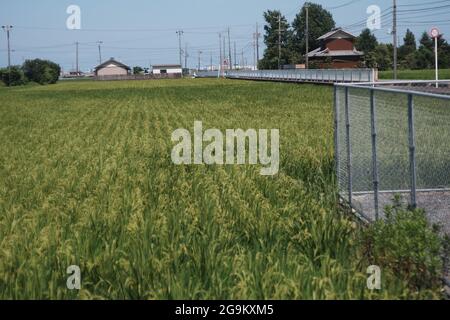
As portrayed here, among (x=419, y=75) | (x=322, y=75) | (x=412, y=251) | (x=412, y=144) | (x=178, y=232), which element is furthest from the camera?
(x=419, y=75)

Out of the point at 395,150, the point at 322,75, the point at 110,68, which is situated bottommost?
the point at 395,150

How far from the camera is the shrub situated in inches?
248

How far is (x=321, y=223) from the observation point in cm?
769

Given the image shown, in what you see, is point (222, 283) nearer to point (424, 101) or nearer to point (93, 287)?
point (93, 287)

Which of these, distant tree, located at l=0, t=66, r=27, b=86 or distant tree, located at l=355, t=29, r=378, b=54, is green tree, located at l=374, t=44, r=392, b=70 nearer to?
distant tree, located at l=355, t=29, r=378, b=54

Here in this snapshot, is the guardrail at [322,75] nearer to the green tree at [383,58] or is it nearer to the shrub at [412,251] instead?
the green tree at [383,58]

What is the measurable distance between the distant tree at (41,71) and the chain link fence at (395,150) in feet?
433

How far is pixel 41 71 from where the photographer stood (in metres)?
139

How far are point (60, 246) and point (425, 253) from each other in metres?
3.70

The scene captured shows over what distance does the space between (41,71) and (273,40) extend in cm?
4789

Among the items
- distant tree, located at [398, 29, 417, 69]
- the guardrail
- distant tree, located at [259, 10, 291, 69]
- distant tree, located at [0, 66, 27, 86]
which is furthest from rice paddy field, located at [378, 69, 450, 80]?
distant tree, located at [0, 66, 27, 86]

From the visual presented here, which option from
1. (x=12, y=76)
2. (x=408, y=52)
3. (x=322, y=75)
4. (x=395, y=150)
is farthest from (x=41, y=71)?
(x=395, y=150)

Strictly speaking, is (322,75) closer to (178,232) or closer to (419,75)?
(419,75)

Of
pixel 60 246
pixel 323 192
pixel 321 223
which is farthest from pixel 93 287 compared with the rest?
pixel 323 192
